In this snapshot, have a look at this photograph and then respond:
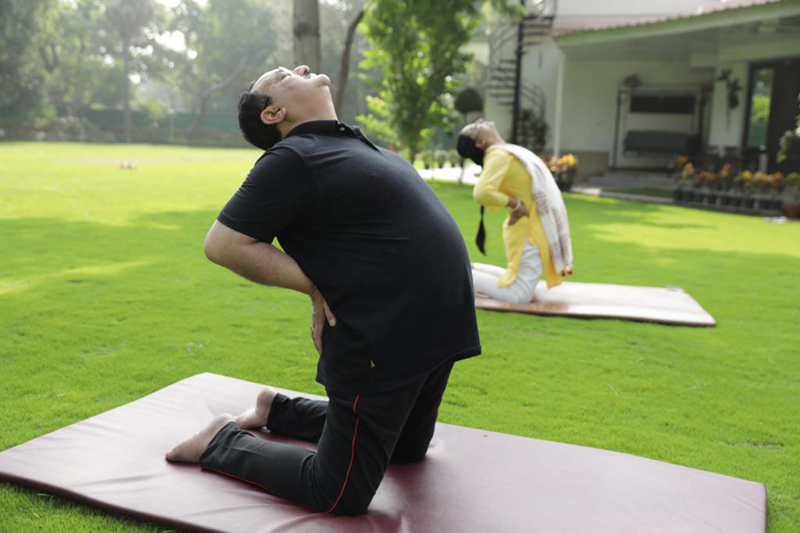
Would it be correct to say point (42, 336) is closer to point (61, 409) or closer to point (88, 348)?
point (88, 348)

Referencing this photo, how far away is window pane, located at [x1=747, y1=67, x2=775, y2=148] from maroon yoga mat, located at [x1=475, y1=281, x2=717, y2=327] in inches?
458

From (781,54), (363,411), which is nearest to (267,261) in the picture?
(363,411)

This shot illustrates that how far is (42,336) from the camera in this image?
4.60 m

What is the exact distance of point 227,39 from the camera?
2200 inches

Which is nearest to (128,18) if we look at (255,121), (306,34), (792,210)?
(306,34)

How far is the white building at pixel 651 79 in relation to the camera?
A: 50.9ft

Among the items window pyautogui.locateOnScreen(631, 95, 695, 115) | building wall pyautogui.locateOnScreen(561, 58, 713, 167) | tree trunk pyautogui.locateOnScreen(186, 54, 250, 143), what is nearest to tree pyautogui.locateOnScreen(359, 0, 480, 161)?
building wall pyautogui.locateOnScreen(561, 58, 713, 167)

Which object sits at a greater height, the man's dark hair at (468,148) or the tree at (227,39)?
the tree at (227,39)

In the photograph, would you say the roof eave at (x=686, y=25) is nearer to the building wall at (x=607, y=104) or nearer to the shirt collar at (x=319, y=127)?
the building wall at (x=607, y=104)

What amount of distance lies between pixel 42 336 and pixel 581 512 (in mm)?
3635

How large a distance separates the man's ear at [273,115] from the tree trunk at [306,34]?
10560 millimetres

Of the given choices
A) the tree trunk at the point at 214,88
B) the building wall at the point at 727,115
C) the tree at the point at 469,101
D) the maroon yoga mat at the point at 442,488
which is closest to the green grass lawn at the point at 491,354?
the maroon yoga mat at the point at 442,488

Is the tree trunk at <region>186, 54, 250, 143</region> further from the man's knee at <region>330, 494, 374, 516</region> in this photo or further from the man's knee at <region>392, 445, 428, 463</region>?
the man's knee at <region>330, 494, 374, 516</region>

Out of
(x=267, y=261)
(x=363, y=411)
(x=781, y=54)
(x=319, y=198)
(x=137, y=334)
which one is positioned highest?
(x=781, y=54)
